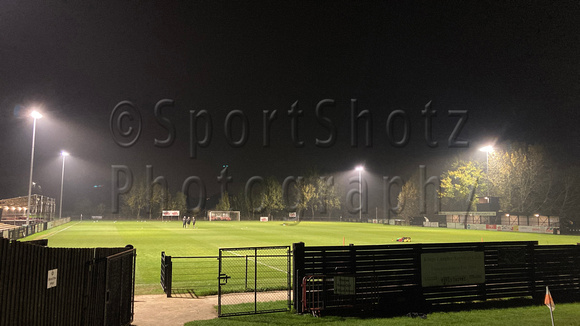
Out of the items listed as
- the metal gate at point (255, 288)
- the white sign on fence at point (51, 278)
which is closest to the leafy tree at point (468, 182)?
the metal gate at point (255, 288)

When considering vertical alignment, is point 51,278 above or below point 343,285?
above

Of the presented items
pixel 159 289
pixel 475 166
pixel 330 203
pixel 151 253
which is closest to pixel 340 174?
pixel 330 203

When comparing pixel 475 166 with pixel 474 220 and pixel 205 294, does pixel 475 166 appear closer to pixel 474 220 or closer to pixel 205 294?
pixel 474 220

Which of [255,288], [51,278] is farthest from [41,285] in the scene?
[255,288]

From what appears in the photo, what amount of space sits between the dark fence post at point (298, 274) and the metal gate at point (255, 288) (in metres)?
0.45

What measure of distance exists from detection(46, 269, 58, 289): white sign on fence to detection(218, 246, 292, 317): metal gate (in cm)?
464

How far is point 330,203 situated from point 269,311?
452ft

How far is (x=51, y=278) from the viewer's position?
6.06 metres

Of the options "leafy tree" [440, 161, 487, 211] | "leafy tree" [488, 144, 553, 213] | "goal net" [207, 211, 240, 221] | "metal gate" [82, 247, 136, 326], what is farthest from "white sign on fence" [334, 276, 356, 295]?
"goal net" [207, 211, 240, 221]

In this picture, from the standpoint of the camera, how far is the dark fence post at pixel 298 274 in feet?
34.4

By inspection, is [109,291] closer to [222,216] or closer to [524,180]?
[524,180]

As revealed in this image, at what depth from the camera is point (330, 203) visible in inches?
5797

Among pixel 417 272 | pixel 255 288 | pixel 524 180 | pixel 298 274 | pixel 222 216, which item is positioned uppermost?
pixel 524 180

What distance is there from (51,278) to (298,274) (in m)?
6.08
